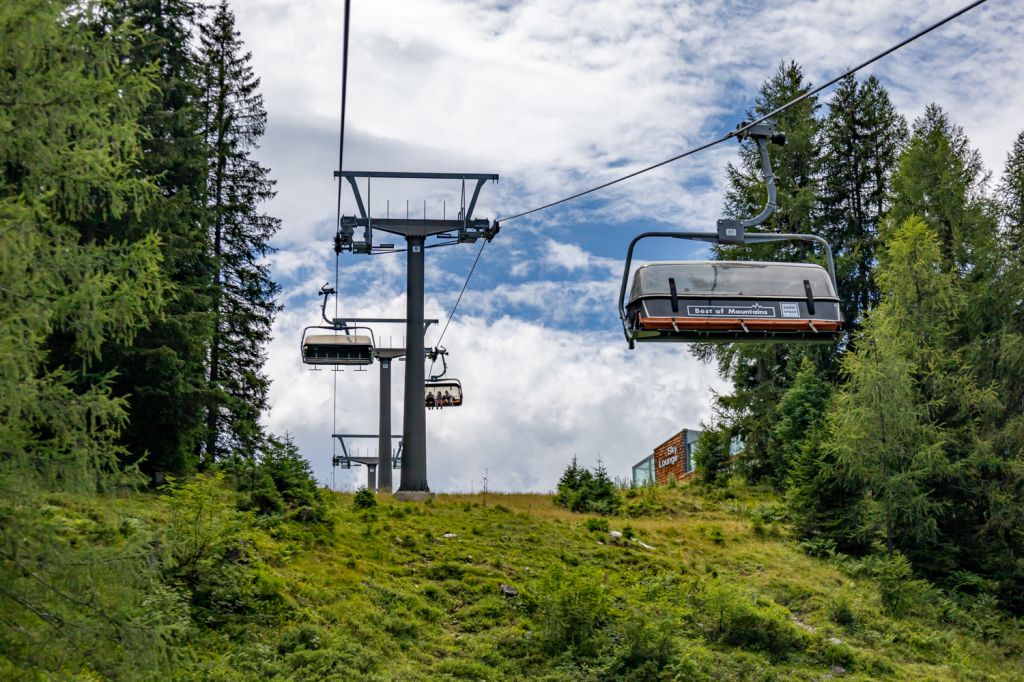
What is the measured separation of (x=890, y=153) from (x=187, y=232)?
117 ft

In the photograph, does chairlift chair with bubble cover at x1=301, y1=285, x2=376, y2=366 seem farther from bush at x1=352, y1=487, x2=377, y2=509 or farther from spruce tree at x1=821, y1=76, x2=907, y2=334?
spruce tree at x1=821, y1=76, x2=907, y2=334

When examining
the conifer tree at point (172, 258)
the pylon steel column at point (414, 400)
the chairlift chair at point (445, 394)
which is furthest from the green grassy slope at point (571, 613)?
the chairlift chair at point (445, 394)

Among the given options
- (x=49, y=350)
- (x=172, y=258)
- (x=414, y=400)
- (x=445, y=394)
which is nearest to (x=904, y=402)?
(x=414, y=400)

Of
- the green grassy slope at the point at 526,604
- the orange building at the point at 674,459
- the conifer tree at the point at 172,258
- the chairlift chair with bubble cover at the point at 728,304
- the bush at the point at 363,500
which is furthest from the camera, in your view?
the orange building at the point at 674,459

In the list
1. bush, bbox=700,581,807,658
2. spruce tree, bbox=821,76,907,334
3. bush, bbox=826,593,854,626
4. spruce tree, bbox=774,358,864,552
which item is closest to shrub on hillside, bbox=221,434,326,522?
bush, bbox=700,581,807,658

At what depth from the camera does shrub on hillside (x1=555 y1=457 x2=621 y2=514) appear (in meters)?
32.1

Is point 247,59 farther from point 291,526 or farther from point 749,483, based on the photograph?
point 749,483

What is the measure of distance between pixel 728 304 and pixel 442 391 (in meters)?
22.9

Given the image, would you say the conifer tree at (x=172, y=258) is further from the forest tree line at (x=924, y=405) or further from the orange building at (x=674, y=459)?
the orange building at (x=674, y=459)

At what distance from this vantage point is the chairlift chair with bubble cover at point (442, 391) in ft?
125

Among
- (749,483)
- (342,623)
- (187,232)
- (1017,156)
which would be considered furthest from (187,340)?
(1017,156)

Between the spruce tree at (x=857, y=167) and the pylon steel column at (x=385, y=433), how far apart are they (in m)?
21.9

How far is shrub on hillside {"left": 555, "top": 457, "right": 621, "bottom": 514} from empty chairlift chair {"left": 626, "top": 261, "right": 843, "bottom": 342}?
53.6 feet

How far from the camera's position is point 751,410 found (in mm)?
42625
